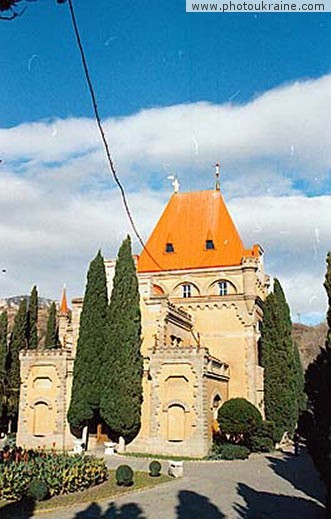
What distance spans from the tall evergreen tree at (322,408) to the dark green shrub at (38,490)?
693 centimetres

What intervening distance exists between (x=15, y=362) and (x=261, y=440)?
1910 cm

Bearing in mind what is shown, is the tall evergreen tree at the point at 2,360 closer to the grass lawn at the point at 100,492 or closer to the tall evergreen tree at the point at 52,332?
the tall evergreen tree at the point at 52,332

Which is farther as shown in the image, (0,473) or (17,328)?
(17,328)

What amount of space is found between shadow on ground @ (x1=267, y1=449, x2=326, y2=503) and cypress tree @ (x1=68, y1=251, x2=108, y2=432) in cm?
945

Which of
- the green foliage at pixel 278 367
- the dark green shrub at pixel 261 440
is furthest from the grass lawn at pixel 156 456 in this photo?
the green foliage at pixel 278 367

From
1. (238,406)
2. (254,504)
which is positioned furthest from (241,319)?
(254,504)

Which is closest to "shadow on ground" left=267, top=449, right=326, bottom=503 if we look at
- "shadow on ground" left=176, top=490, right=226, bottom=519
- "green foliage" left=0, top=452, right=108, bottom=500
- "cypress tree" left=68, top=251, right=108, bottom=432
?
"shadow on ground" left=176, top=490, right=226, bottom=519

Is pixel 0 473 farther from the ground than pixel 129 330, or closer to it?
closer to it

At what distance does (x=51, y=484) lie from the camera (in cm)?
1462

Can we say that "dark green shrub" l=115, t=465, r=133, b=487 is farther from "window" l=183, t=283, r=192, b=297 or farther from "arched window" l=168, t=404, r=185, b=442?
"window" l=183, t=283, r=192, b=297

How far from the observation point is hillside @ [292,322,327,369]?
7321 cm

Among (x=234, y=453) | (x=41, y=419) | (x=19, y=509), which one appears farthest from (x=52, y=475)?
(x=41, y=419)

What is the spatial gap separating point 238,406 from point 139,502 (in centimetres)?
1445

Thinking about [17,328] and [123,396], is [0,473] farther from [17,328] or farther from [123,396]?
[17,328]
